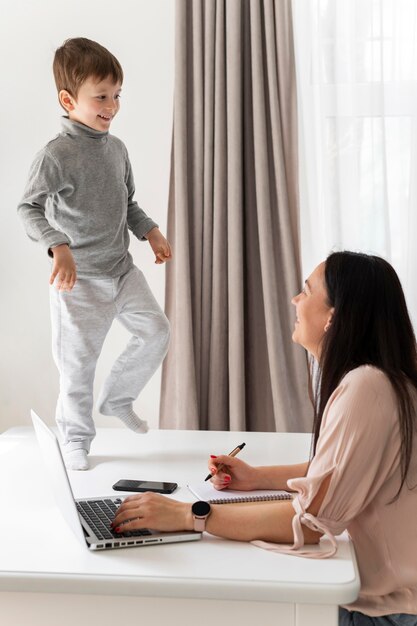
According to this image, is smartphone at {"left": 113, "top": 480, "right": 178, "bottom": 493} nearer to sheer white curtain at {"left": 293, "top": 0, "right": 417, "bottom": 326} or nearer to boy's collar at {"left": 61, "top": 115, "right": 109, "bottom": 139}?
boy's collar at {"left": 61, "top": 115, "right": 109, "bottom": 139}

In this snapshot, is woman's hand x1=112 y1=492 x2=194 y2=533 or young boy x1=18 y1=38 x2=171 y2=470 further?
young boy x1=18 y1=38 x2=171 y2=470

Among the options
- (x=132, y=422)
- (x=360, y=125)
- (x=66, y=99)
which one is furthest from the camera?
(x=360, y=125)

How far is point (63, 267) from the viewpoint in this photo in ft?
5.86

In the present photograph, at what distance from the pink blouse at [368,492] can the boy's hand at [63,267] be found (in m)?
0.72

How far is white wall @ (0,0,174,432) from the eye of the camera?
314 cm

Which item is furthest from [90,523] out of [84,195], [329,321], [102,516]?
[84,195]

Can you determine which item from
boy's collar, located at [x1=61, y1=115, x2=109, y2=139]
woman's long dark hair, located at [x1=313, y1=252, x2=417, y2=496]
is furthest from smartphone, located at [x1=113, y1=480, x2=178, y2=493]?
boy's collar, located at [x1=61, y1=115, x2=109, y2=139]

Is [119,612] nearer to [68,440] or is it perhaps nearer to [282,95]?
[68,440]

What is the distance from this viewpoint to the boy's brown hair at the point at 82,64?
73.9 inches

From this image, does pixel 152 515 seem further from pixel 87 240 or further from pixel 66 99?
pixel 66 99

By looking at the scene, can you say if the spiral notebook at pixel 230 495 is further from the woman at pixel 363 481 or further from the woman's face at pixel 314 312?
the woman's face at pixel 314 312

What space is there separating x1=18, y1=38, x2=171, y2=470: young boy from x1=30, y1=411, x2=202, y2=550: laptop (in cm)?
47

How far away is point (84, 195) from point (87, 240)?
0.11m

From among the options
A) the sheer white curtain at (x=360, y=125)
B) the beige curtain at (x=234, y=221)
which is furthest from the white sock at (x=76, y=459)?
the sheer white curtain at (x=360, y=125)
